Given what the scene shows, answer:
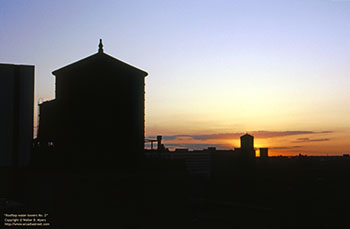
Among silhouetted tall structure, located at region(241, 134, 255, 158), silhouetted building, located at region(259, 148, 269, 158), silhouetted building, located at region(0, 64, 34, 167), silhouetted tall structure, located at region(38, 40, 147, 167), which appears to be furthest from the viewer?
silhouetted building, located at region(259, 148, 269, 158)

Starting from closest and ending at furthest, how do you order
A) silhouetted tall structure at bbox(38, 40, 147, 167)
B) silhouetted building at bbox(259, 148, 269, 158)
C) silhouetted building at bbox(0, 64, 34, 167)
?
silhouetted building at bbox(0, 64, 34, 167) < silhouetted tall structure at bbox(38, 40, 147, 167) < silhouetted building at bbox(259, 148, 269, 158)

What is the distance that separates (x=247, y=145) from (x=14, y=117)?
253ft

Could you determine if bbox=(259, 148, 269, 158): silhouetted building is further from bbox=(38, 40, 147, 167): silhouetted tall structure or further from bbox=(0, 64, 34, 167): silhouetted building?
bbox=(0, 64, 34, 167): silhouetted building

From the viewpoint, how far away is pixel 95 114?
66.6ft

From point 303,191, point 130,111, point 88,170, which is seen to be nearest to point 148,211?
point 88,170

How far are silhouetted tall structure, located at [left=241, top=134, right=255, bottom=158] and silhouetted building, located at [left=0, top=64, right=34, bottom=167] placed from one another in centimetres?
7588

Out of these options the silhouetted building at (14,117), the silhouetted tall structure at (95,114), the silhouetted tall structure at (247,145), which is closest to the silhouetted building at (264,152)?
the silhouetted tall structure at (247,145)

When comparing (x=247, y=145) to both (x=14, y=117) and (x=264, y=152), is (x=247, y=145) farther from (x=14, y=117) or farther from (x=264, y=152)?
(x=14, y=117)

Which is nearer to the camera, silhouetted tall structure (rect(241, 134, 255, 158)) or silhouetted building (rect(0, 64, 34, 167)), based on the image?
silhouetted building (rect(0, 64, 34, 167))

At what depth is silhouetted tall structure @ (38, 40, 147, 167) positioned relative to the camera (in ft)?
65.8

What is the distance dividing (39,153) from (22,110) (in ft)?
71.7

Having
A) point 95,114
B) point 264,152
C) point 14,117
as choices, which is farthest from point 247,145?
point 14,117

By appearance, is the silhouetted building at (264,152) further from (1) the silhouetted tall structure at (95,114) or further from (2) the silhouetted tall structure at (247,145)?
(1) the silhouetted tall structure at (95,114)

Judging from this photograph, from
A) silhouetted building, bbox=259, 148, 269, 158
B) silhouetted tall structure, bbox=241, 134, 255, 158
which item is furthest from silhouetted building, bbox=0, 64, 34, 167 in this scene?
silhouetted building, bbox=259, 148, 269, 158
